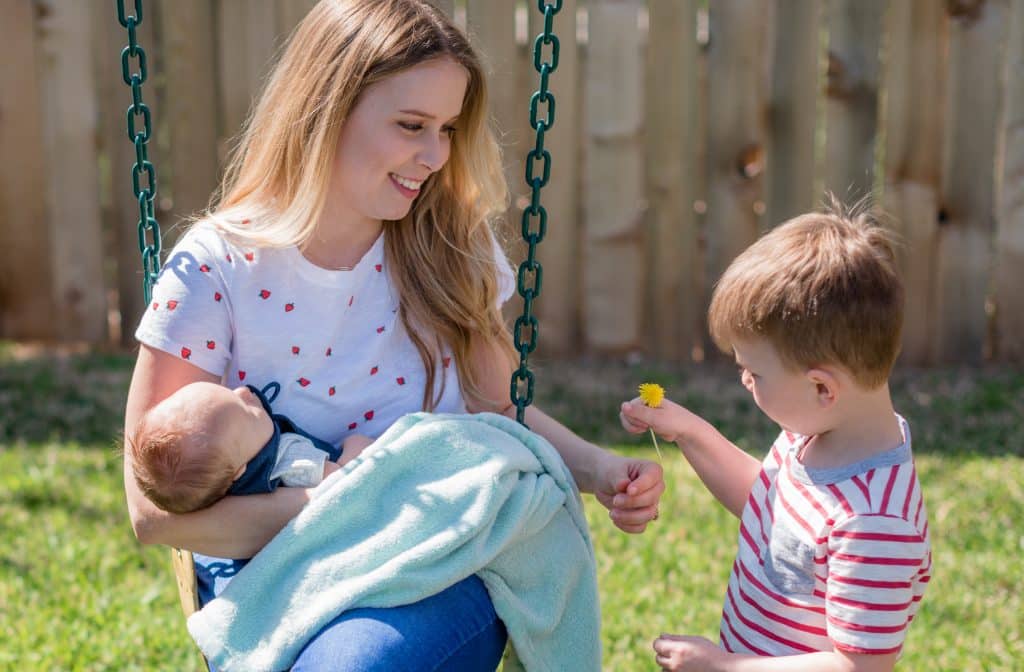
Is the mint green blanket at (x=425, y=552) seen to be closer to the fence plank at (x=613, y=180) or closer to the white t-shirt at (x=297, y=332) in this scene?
the white t-shirt at (x=297, y=332)

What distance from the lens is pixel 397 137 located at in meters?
2.51

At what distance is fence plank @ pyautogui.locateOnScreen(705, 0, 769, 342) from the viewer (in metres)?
5.41

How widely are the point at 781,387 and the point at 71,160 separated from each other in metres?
4.48

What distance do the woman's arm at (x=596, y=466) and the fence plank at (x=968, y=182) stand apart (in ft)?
10.7

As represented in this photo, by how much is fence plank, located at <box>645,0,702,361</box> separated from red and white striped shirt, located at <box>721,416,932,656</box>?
3.41 meters

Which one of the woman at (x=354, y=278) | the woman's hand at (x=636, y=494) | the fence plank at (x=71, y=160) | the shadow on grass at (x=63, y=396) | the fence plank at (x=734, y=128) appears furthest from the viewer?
the fence plank at (x=71, y=160)

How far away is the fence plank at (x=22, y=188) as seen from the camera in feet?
18.6

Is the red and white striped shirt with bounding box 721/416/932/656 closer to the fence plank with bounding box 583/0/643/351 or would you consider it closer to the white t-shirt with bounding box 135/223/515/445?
the white t-shirt with bounding box 135/223/515/445

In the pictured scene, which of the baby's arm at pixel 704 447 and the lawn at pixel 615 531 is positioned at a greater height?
the baby's arm at pixel 704 447

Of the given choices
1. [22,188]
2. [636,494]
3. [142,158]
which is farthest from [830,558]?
[22,188]

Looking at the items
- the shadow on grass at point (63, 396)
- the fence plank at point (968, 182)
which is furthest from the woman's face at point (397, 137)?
the fence plank at point (968, 182)

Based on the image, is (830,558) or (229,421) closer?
(830,558)

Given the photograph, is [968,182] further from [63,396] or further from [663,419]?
[63,396]

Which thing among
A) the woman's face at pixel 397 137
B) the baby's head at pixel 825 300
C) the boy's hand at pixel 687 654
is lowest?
the boy's hand at pixel 687 654
